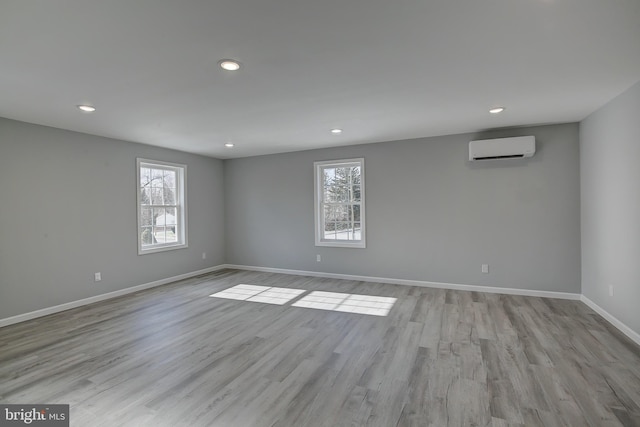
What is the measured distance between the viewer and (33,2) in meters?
1.61

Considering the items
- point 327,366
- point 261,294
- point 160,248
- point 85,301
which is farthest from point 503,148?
point 85,301

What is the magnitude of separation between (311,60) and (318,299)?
3206 millimetres

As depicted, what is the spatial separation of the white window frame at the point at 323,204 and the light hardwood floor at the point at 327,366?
1.78m

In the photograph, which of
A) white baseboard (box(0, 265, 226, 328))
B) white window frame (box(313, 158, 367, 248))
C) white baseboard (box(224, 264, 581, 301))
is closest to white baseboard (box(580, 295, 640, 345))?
white baseboard (box(224, 264, 581, 301))

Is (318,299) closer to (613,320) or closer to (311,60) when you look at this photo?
(311,60)

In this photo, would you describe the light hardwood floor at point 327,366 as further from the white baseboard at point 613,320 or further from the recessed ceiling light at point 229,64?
the recessed ceiling light at point 229,64

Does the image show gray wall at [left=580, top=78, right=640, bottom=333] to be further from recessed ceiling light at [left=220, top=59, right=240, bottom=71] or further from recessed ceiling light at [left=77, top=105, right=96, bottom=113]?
recessed ceiling light at [left=77, top=105, right=96, bottom=113]

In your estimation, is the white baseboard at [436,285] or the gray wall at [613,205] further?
the white baseboard at [436,285]

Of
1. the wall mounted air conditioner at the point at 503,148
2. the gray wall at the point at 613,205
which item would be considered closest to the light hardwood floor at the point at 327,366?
the gray wall at the point at 613,205

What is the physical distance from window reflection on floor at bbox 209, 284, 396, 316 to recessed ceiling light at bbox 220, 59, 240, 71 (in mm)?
2977

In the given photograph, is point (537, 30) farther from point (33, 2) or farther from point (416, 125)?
point (33, 2)

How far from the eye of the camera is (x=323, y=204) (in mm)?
5922

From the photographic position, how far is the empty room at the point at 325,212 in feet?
6.33

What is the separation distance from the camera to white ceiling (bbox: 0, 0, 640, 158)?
173 centimetres
